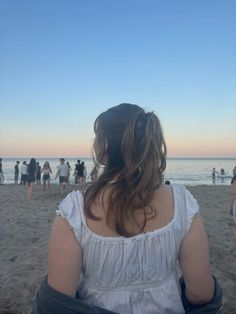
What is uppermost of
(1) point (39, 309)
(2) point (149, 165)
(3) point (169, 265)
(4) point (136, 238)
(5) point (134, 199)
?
(2) point (149, 165)

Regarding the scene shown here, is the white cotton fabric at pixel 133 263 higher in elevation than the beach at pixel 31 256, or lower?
higher

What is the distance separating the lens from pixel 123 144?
144cm

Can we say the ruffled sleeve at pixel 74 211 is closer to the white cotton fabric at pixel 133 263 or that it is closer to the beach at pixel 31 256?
the white cotton fabric at pixel 133 263

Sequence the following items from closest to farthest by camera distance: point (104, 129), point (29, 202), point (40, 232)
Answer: point (104, 129) < point (40, 232) < point (29, 202)

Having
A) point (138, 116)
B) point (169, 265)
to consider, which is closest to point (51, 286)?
point (169, 265)

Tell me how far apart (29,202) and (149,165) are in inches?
483

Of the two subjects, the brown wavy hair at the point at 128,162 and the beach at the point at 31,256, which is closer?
the brown wavy hair at the point at 128,162

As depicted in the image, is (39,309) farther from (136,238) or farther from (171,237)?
(171,237)

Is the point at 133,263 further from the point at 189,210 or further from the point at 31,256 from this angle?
the point at 31,256

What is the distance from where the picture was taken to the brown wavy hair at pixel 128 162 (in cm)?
142

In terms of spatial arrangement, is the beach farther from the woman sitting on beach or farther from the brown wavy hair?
the brown wavy hair

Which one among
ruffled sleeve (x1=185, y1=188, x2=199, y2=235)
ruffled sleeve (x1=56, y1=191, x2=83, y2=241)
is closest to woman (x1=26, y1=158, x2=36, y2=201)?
ruffled sleeve (x1=56, y1=191, x2=83, y2=241)

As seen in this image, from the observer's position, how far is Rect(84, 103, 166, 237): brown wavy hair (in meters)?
1.42

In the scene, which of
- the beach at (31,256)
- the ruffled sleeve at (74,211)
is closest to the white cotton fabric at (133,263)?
the ruffled sleeve at (74,211)
